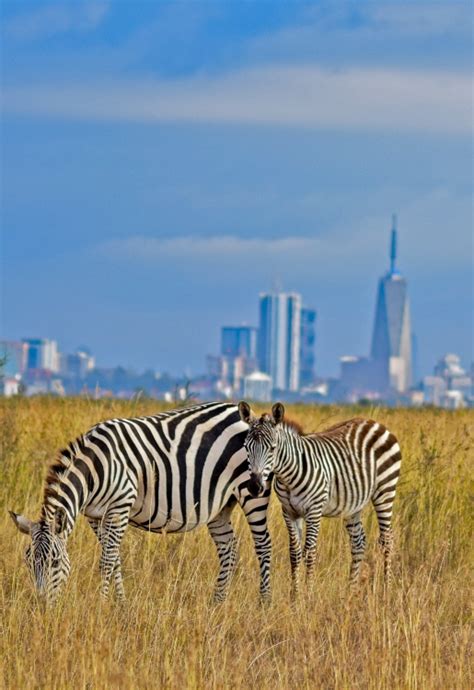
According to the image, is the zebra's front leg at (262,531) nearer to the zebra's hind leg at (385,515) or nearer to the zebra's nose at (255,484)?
the zebra's nose at (255,484)

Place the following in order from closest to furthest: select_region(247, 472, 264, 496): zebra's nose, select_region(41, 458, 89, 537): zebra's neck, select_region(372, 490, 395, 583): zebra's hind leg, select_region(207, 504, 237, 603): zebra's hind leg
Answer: select_region(41, 458, 89, 537): zebra's neck
select_region(247, 472, 264, 496): zebra's nose
select_region(207, 504, 237, 603): zebra's hind leg
select_region(372, 490, 395, 583): zebra's hind leg

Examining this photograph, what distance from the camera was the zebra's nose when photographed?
8875 mm

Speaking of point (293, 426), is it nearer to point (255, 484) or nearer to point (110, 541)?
point (255, 484)

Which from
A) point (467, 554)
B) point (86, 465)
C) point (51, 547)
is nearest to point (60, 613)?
point (51, 547)

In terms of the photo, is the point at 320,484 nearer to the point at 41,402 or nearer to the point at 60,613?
the point at 60,613

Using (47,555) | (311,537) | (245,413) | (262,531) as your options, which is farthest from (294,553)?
(47,555)

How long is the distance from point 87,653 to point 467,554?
477cm

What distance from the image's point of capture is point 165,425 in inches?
362

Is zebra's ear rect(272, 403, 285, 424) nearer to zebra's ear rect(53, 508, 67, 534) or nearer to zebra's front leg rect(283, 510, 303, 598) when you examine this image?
zebra's front leg rect(283, 510, 303, 598)

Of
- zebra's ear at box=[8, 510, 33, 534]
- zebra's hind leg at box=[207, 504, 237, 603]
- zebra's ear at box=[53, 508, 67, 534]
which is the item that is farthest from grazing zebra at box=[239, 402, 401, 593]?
zebra's ear at box=[8, 510, 33, 534]

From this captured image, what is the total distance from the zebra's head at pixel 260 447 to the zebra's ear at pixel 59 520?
4.82 feet

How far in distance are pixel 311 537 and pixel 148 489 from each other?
1317mm

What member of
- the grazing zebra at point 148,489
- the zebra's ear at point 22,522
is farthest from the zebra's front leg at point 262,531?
the zebra's ear at point 22,522

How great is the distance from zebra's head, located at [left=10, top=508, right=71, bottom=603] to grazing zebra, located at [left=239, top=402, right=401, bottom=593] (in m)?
1.51
